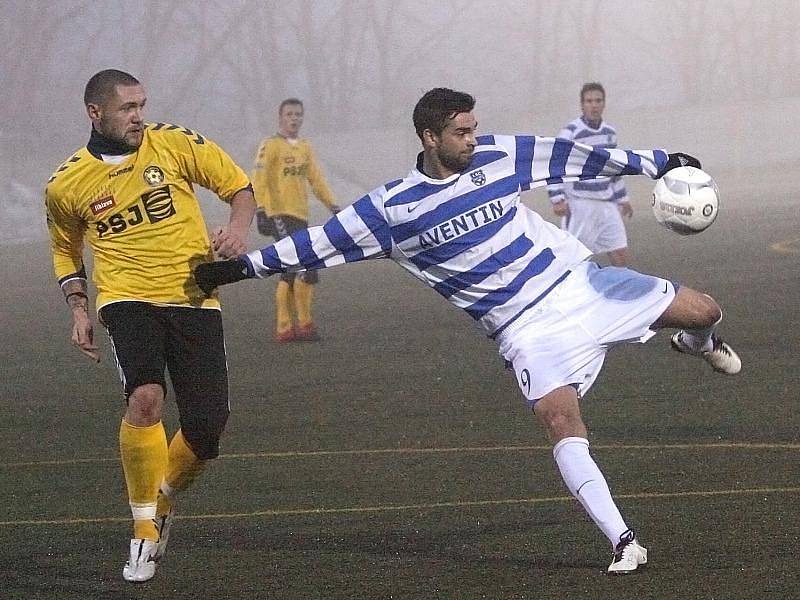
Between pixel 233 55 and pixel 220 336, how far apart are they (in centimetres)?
2876

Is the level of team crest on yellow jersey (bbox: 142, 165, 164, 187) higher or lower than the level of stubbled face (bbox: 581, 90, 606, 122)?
higher

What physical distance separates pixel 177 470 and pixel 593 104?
815cm

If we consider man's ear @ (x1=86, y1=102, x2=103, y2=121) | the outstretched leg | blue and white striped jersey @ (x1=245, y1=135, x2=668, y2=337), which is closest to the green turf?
the outstretched leg

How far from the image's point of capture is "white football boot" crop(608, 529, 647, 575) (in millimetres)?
5535

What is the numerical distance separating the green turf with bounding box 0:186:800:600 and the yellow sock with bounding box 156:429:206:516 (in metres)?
0.24

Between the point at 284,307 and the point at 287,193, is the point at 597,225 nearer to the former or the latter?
the point at 287,193

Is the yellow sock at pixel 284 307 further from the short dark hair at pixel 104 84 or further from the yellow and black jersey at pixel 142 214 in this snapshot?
the short dark hair at pixel 104 84

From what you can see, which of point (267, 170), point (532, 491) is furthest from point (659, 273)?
point (532, 491)

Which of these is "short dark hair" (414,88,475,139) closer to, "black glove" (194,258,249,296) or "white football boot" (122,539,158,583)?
"black glove" (194,258,249,296)

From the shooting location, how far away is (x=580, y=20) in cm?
3650

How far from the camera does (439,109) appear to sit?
19.6ft

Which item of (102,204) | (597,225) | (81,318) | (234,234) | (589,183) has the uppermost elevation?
(102,204)


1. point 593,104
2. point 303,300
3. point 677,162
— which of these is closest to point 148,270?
point 677,162

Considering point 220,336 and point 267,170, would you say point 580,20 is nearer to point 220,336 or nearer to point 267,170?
point 267,170
